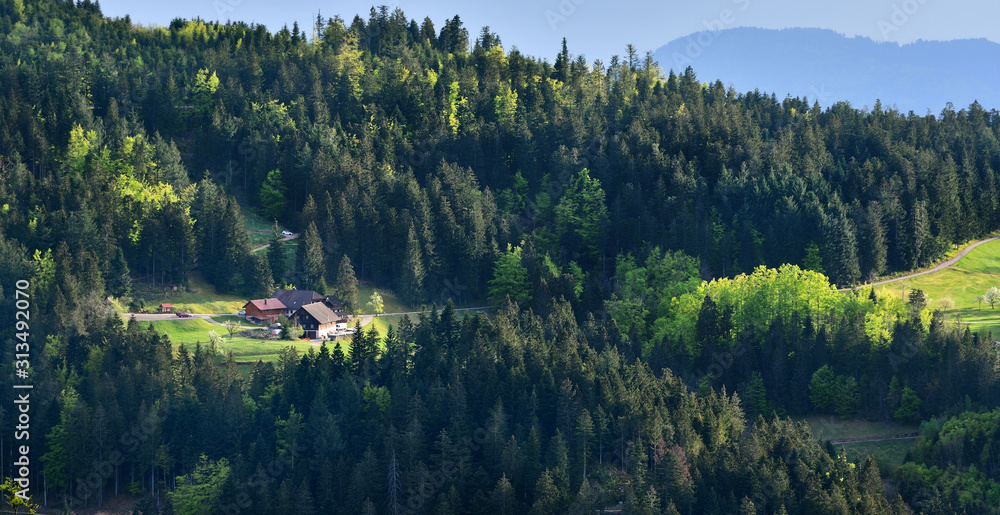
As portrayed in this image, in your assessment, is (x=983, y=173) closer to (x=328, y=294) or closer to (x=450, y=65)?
(x=450, y=65)

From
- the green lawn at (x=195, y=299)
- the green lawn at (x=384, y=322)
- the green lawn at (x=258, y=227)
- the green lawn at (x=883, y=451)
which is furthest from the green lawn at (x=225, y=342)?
the green lawn at (x=883, y=451)

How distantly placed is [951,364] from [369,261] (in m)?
76.2

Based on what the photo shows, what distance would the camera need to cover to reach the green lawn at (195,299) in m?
123

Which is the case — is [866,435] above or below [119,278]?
below

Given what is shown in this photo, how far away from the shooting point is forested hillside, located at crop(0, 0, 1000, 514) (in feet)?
278

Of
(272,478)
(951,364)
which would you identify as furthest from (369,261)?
(951,364)

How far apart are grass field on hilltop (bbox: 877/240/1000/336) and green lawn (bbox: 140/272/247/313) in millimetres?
79755

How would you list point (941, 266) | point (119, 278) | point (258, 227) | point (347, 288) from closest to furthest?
point (119, 278) < point (347, 288) < point (941, 266) < point (258, 227)

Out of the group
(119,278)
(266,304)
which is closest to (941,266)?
(266,304)

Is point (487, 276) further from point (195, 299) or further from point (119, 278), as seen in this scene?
point (119, 278)

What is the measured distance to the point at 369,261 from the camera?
474 ft

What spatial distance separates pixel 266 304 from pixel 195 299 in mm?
9557

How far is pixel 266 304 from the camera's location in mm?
123875

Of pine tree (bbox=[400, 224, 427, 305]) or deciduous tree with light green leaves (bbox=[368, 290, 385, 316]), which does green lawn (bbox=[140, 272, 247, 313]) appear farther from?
pine tree (bbox=[400, 224, 427, 305])
